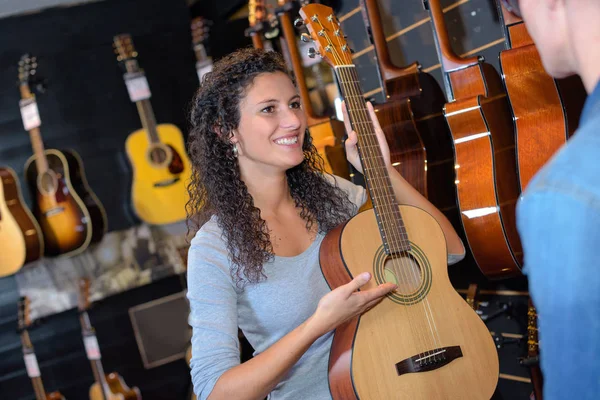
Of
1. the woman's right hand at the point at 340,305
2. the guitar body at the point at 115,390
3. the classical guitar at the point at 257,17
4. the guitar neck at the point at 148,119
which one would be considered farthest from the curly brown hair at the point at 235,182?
the guitar body at the point at 115,390

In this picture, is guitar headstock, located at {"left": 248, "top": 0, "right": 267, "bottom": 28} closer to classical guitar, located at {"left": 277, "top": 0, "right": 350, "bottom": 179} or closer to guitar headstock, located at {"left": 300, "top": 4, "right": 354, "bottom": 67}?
classical guitar, located at {"left": 277, "top": 0, "right": 350, "bottom": 179}

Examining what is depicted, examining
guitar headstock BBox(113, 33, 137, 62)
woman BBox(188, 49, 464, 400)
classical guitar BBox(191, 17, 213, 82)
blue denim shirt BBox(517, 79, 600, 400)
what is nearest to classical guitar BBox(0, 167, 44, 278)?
guitar headstock BBox(113, 33, 137, 62)

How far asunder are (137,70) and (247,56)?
11.0 feet

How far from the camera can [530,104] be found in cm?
258

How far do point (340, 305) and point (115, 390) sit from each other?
3.84 m

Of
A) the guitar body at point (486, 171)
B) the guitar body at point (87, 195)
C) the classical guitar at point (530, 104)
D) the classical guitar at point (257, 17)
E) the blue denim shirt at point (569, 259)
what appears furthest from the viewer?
the guitar body at point (87, 195)

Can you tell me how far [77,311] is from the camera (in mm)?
5336

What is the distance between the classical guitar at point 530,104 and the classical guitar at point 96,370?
3751 mm

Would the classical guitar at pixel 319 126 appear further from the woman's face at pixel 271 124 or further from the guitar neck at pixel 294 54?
the woman's face at pixel 271 124

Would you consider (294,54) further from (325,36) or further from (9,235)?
(9,235)

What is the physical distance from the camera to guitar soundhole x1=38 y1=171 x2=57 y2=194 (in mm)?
5160

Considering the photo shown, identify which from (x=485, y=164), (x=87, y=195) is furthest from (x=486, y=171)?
(x=87, y=195)

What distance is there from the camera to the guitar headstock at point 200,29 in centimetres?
529

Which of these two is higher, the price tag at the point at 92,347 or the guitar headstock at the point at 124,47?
the guitar headstock at the point at 124,47
